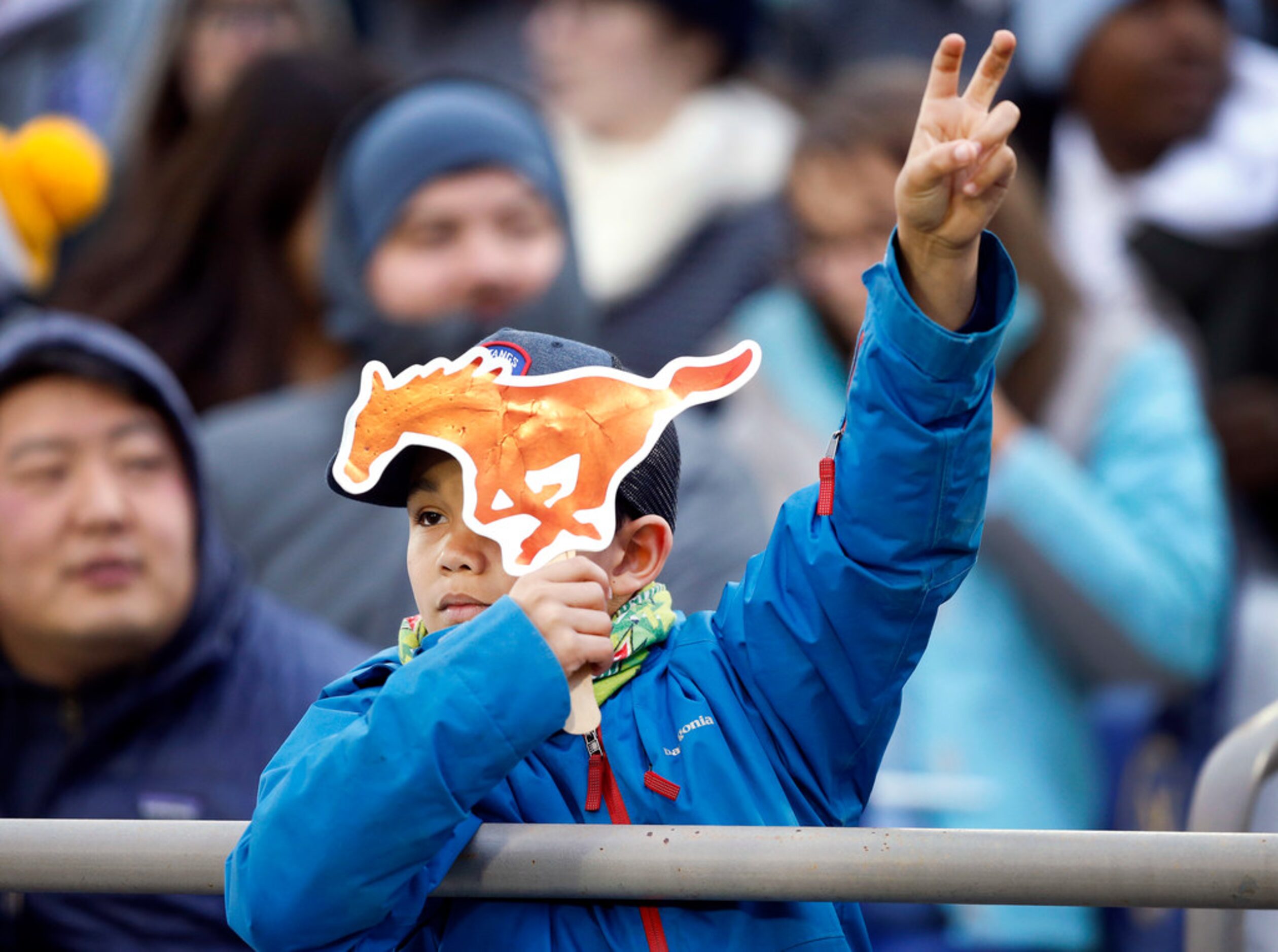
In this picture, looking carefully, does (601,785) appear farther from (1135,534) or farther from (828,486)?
(1135,534)

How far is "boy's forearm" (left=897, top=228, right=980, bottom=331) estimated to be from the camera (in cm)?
166

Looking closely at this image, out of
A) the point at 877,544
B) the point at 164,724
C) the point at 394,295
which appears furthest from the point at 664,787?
the point at 394,295

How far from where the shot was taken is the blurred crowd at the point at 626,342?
3006 mm

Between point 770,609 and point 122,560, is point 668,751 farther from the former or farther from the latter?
point 122,560

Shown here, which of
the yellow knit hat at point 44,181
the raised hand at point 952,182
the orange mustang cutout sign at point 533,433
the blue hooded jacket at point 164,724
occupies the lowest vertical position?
the blue hooded jacket at point 164,724

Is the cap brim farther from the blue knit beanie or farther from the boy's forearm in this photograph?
the blue knit beanie

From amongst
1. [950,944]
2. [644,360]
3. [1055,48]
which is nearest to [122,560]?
[644,360]

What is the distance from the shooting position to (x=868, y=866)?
1631mm

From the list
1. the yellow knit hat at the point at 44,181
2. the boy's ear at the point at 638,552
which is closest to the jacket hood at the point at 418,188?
the yellow knit hat at the point at 44,181

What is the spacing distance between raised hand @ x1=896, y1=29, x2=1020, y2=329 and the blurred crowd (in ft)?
4.54

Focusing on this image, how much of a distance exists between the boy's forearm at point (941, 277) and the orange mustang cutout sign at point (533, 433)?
0.18m

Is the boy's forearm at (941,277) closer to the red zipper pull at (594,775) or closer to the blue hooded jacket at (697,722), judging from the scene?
the blue hooded jacket at (697,722)

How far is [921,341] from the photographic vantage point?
5.41ft

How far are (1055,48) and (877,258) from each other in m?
1.44
